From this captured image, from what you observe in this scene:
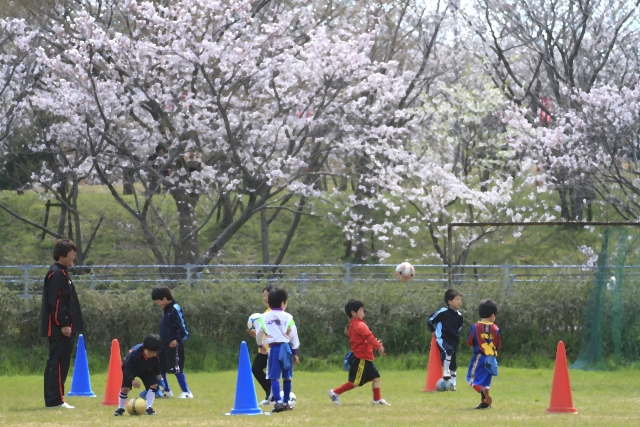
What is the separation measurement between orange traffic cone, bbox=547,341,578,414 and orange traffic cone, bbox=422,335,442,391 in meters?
3.07

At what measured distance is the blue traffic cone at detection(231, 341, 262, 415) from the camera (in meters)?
9.04

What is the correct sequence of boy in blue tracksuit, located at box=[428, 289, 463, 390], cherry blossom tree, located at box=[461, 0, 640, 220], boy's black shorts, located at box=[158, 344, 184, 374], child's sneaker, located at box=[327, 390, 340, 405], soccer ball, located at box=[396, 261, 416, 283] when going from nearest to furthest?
1. child's sneaker, located at box=[327, 390, 340, 405]
2. boy's black shorts, located at box=[158, 344, 184, 374]
3. boy in blue tracksuit, located at box=[428, 289, 463, 390]
4. soccer ball, located at box=[396, 261, 416, 283]
5. cherry blossom tree, located at box=[461, 0, 640, 220]

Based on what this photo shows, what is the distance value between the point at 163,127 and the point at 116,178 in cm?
280

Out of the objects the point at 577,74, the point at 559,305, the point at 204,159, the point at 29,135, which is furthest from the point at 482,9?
the point at 559,305

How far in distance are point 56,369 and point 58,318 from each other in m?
0.50

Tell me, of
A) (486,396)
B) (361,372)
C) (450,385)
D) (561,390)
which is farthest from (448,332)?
(561,390)

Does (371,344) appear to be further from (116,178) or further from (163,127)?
(116,178)

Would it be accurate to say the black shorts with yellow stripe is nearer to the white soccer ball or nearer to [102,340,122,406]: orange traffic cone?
the white soccer ball

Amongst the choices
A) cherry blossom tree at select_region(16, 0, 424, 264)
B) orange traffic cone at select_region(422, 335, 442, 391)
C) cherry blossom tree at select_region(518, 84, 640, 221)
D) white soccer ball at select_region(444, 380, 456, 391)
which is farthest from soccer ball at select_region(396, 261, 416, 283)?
cherry blossom tree at select_region(518, 84, 640, 221)

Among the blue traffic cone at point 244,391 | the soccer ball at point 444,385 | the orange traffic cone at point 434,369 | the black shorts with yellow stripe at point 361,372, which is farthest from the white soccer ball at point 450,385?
the blue traffic cone at point 244,391

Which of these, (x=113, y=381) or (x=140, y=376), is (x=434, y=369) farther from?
(x=140, y=376)

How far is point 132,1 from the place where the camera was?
20906 mm

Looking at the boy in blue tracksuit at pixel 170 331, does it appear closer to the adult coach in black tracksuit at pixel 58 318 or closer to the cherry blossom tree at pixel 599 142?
the adult coach in black tracksuit at pixel 58 318

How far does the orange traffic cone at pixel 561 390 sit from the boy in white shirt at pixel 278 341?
2.36 meters
